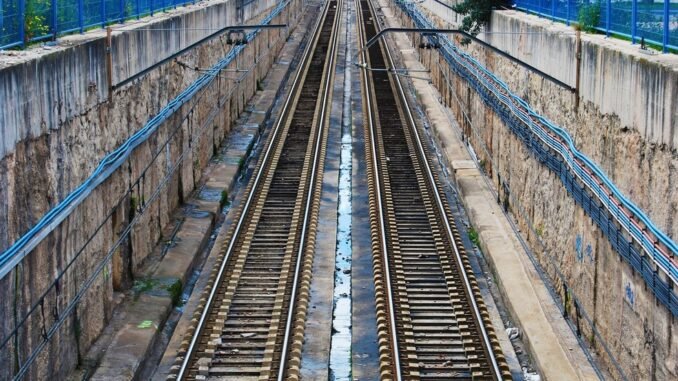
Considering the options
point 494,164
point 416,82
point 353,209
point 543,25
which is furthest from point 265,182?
point 416,82

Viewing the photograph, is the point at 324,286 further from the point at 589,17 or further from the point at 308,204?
the point at 589,17

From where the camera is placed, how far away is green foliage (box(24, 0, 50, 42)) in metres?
13.0

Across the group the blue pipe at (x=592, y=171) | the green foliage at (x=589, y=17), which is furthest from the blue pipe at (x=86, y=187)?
the green foliage at (x=589, y=17)

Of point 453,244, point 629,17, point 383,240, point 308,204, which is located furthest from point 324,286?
point 629,17

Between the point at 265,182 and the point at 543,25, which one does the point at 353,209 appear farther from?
the point at 543,25

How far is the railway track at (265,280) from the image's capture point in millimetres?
12797

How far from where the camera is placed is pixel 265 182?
2291cm

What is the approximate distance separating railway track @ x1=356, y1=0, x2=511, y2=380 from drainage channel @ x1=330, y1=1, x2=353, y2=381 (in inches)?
22.8

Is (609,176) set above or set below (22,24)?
below

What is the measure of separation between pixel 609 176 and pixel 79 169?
275 inches

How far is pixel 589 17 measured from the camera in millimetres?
16875

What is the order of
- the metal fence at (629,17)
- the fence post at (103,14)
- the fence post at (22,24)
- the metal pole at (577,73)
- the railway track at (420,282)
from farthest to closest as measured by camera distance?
the fence post at (103,14)
the metal pole at (577,73)
the railway track at (420,282)
the fence post at (22,24)
the metal fence at (629,17)

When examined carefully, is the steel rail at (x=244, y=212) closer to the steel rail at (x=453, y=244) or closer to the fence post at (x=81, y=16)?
the steel rail at (x=453, y=244)

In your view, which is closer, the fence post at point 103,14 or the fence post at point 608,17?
the fence post at point 608,17
